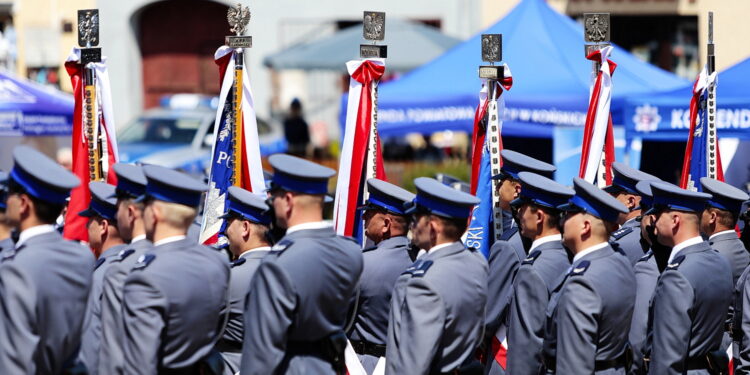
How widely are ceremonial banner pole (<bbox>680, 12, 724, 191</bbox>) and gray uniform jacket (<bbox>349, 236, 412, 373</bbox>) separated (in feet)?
9.68

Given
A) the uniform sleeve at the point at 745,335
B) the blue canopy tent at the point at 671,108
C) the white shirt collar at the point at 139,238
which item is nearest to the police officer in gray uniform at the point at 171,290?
the white shirt collar at the point at 139,238

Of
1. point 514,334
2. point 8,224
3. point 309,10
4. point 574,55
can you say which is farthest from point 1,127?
point 309,10

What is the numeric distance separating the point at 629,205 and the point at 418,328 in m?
2.93

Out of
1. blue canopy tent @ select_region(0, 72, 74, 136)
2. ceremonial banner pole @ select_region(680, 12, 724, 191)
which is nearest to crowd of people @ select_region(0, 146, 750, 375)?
ceremonial banner pole @ select_region(680, 12, 724, 191)

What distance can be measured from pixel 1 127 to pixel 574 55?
550 centimetres

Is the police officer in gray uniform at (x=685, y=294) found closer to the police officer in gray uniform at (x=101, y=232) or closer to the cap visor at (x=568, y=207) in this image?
the cap visor at (x=568, y=207)

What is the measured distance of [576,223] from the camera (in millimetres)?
5598

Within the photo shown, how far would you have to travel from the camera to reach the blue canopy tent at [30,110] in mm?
11797

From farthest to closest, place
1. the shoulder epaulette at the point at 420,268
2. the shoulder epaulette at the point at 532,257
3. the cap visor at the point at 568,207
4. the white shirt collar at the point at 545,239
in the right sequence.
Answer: the white shirt collar at the point at 545,239, the shoulder epaulette at the point at 532,257, the cap visor at the point at 568,207, the shoulder epaulette at the point at 420,268

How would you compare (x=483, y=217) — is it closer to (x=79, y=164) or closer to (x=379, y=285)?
(x=379, y=285)

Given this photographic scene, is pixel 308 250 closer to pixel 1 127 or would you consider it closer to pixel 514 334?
pixel 514 334

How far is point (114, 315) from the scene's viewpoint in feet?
16.3

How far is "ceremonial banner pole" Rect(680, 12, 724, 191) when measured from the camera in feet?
27.2

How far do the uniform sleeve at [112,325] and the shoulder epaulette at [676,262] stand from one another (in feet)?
8.21
